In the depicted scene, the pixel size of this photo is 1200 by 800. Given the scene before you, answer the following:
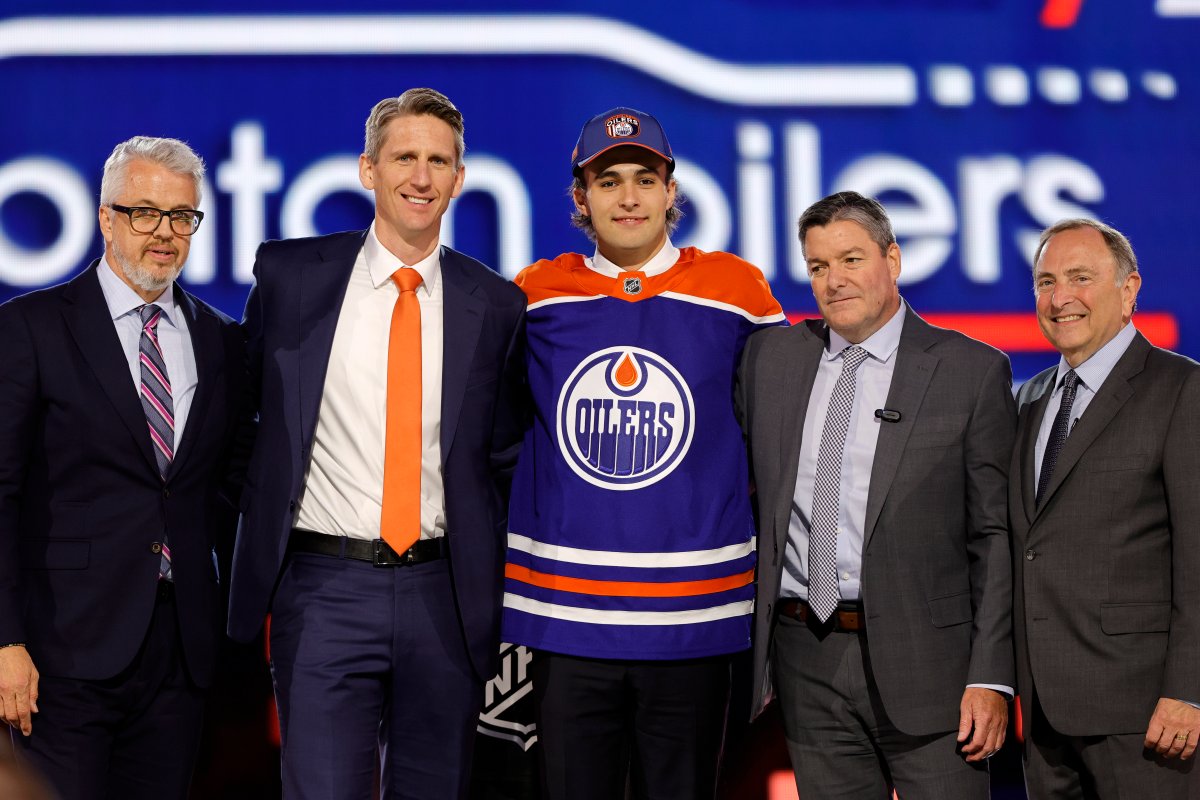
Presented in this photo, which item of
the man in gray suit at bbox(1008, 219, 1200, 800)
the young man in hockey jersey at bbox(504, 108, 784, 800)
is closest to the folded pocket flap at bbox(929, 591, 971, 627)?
the man in gray suit at bbox(1008, 219, 1200, 800)

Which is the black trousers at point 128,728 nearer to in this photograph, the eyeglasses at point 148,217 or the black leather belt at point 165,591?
the black leather belt at point 165,591

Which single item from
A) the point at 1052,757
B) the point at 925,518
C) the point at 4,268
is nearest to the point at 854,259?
the point at 925,518

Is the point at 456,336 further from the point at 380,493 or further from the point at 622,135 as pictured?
the point at 622,135

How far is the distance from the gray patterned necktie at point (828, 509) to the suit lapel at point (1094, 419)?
1.62ft

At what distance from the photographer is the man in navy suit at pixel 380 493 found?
9.75 ft

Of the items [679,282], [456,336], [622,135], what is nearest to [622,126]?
[622,135]

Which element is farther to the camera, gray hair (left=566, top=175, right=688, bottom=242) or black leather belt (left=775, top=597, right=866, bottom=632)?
gray hair (left=566, top=175, right=688, bottom=242)

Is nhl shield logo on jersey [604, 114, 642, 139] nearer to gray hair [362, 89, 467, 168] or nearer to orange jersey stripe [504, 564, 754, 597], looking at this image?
gray hair [362, 89, 467, 168]

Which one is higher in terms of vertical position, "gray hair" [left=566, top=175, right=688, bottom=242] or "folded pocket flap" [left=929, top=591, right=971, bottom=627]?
"gray hair" [left=566, top=175, right=688, bottom=242]

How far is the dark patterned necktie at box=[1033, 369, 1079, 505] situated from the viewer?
291cm

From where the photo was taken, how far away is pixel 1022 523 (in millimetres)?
2924

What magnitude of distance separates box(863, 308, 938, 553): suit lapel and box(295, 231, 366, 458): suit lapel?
1401 millimetres

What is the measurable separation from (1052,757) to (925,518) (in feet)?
2.17

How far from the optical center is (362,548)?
117 inches
